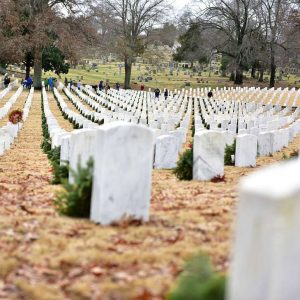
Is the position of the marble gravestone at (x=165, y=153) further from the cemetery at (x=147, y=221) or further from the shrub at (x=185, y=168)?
the shrub at (x=185, y=168)

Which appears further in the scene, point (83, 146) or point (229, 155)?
point (229, 155)

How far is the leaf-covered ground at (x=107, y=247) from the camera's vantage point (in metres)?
3.66

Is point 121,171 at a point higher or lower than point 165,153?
higher

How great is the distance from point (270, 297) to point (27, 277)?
6.39 ft

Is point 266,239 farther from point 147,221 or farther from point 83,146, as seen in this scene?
point 83,146

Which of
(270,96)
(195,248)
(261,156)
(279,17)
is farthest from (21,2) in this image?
(195,248)

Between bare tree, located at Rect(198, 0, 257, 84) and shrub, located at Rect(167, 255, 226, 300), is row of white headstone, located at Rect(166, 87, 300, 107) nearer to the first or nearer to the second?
bare tree, located at Rect(198, 0, 257, 84)

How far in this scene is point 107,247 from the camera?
4.42m

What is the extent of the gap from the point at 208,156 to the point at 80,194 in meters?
3.59

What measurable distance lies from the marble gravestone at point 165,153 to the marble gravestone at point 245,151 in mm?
1246

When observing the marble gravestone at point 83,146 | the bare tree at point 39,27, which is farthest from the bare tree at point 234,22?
the marble gravestone at point 83,146

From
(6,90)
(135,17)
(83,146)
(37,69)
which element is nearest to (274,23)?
(135,17)

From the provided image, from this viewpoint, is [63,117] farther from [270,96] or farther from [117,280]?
[117,280]

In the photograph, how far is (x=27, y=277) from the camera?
388cm
